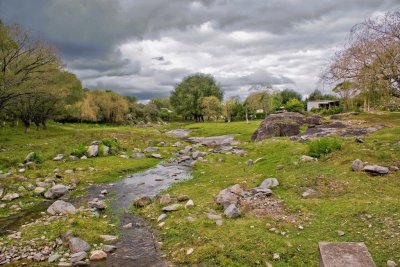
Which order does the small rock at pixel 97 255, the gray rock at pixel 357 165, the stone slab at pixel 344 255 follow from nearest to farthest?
the stone slab at pixel 344 255, the small rock at pixel 97 255, the gray rock at pixel 357 165

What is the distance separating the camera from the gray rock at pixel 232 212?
12.6m

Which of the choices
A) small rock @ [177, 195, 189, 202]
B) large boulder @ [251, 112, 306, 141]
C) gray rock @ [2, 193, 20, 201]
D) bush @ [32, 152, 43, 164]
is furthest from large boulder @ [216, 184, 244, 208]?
large boulder @ [251, 112, 306, 141]

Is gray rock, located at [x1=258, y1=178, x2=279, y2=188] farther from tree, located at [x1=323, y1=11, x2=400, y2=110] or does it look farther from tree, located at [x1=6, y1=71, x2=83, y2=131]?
tree, located at [x1=6, y1=71, x2=83, y2=131]

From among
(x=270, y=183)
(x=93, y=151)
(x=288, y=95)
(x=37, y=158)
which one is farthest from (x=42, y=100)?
(x=288, y=95)

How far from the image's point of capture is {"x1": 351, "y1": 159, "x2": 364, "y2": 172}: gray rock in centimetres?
1611

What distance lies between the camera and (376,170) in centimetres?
1534

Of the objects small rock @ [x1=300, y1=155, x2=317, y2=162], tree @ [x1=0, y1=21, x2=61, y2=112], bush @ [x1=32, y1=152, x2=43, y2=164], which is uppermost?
tree @ [x1=0, y1=21, x2=61, y2=112]

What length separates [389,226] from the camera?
10.3 meters

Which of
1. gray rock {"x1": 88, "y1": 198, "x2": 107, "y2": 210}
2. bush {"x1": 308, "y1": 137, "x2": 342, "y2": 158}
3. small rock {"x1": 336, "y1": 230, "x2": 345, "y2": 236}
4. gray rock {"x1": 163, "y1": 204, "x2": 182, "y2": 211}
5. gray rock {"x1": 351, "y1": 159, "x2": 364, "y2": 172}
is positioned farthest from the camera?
bush {"x1": 308, "y1": 137, "x2": 342, "y2": 158}

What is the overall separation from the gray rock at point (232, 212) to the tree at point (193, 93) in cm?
9101

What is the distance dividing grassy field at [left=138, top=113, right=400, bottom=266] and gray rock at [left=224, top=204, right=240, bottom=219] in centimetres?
26

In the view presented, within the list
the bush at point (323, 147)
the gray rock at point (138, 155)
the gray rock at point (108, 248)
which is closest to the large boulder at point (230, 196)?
the gray rock at point (108, 248)

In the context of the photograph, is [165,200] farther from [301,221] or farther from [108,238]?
[301,221]

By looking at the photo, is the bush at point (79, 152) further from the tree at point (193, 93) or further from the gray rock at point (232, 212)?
the tree at point (193, 93)
